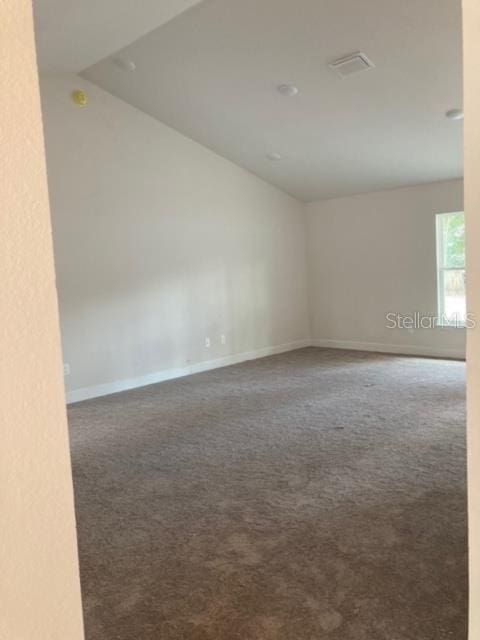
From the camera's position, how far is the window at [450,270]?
6.39 metres

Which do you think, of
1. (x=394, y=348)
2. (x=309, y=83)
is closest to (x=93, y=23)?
(x=309, y=83)

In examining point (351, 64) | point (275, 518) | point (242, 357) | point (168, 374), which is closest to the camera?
point (275, 518)

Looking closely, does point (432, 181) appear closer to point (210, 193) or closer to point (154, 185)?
point (210, 193)

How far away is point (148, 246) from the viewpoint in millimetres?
5766

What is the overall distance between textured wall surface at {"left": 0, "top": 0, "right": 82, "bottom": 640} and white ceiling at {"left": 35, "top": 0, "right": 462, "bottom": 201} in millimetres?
3437

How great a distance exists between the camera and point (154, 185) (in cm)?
579

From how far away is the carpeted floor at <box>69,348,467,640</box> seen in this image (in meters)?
1.72

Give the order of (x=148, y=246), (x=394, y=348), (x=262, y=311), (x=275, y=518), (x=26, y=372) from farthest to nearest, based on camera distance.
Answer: (x=262, y=311) → (x=394, y=348) → (x=148, y=246) → (x=275, y=518) → (x=26, y=372)

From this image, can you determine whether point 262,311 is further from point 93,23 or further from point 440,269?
point 93,23

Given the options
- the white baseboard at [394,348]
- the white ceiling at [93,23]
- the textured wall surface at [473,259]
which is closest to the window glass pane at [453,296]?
the white baseboard at [394,348]

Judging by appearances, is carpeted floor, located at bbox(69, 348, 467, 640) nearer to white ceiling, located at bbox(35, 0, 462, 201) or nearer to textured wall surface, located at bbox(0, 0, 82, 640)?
textured wall surface, located at bbox(0, 0, 82, 640)

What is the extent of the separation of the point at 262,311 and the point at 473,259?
21.1ft

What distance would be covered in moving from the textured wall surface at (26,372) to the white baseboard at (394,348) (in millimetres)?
6299

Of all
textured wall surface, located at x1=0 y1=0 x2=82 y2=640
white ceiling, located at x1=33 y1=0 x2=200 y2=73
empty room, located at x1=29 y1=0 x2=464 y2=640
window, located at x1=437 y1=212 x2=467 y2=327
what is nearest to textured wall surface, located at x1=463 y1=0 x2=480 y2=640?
empty room, located at x1=29 y1=0 x2=464 y2=640
